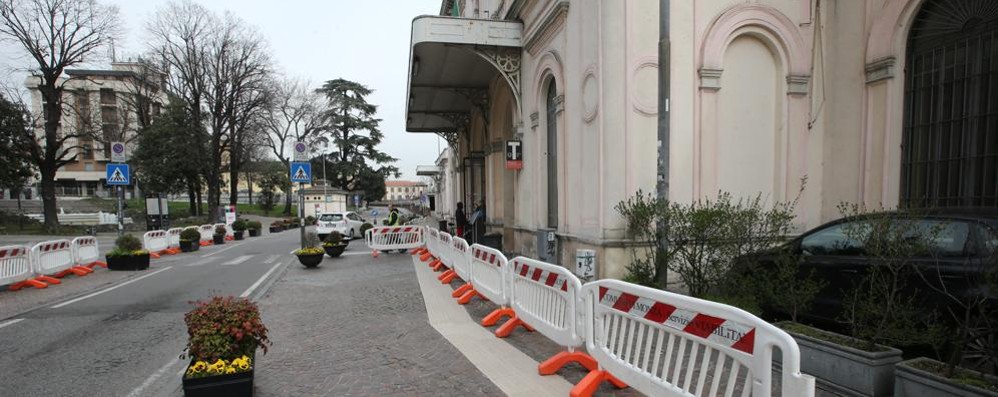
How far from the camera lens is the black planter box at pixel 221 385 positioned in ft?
12.0

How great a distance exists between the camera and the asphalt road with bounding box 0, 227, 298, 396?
185 inches

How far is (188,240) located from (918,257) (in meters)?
21.3

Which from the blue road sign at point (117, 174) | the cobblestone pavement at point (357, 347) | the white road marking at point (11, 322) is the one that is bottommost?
the white road marking at point (11, 322)

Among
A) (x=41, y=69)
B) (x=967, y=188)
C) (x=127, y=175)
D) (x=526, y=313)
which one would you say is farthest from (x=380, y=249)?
(x=41, y=69)

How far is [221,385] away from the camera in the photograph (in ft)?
12.3

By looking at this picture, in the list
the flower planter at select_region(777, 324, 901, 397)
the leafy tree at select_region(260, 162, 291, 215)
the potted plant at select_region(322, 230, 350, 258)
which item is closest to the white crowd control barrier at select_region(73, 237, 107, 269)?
the potted plant at select_region(322, 230, 350, 258)

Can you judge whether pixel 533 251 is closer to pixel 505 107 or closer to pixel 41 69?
pixel 505 107

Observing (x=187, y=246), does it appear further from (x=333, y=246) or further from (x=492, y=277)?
(x=492, y=277)

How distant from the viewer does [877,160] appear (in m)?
8.21

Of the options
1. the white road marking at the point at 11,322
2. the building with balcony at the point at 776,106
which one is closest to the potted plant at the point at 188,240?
the white road marking at the point at 11,322

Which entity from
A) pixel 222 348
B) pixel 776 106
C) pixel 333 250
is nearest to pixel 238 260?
pixel 333 250

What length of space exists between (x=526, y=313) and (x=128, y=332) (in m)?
5.50

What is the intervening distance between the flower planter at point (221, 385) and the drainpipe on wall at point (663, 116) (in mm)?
5043

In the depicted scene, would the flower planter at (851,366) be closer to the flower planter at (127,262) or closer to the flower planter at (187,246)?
the flower planter at (127,262)
